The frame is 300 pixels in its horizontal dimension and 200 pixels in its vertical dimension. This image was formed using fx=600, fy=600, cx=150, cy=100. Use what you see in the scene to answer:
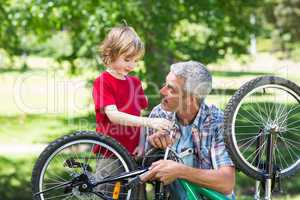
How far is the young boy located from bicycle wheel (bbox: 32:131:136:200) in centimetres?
18

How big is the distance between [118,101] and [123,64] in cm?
21

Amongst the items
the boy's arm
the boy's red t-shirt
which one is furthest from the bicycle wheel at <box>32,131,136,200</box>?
the boy's red t-shirt

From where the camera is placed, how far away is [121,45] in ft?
10.7

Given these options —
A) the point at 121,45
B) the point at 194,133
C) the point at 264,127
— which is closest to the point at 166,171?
the point at 194,133

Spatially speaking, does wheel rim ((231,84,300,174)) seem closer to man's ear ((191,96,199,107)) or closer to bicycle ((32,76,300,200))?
bicycle ((32,76,300,200))

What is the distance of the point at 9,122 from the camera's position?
15.4 metres

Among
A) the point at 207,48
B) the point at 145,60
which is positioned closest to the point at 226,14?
the point at 207,48

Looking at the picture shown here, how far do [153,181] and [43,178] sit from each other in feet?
1.77

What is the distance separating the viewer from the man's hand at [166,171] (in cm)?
286

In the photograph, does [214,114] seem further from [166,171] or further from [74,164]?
[74,164]

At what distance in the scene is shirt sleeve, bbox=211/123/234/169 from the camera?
3.06 meters

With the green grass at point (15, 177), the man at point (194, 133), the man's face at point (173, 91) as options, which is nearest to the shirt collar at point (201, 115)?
the man at point (194, 133)

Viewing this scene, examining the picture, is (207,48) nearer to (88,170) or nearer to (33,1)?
(33,1)

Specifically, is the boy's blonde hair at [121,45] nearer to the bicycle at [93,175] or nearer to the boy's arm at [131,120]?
the boy's arm at [131,120]
